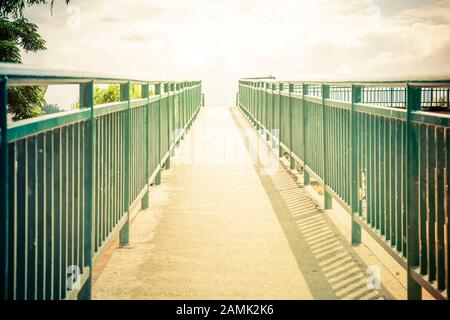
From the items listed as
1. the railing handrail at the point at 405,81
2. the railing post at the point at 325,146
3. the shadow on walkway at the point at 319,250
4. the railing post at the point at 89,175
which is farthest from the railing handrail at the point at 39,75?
the railing post at the point at 325,146

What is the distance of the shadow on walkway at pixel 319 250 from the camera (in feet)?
14.2

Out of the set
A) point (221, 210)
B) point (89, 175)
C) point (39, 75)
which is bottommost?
point (221, 210)

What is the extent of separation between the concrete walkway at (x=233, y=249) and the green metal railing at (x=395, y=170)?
405 millimetres

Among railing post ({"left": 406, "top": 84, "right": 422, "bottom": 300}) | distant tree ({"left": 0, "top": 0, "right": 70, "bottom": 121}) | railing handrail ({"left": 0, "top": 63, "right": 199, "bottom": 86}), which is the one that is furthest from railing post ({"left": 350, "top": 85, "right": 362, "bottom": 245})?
distant tree ({"left": 0, "top": 0, "right": 70, "bottom": 121})

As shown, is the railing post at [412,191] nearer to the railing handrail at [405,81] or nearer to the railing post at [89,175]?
the railing handrail at [405,81]

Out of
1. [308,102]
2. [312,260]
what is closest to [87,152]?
[312,260]

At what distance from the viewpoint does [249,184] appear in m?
8.67

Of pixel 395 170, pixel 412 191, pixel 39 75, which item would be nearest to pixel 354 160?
pixel 395 170

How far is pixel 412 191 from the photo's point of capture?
376 cm

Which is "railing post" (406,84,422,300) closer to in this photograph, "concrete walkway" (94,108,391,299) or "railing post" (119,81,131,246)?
"concrete walkway" (94,108,391,299)

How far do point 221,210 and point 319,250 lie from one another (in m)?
Result: 1.87

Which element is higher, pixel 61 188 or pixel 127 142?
pixel 127 142

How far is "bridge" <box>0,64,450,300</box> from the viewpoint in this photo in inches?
111

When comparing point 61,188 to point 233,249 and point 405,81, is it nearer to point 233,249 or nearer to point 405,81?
point 405,81
